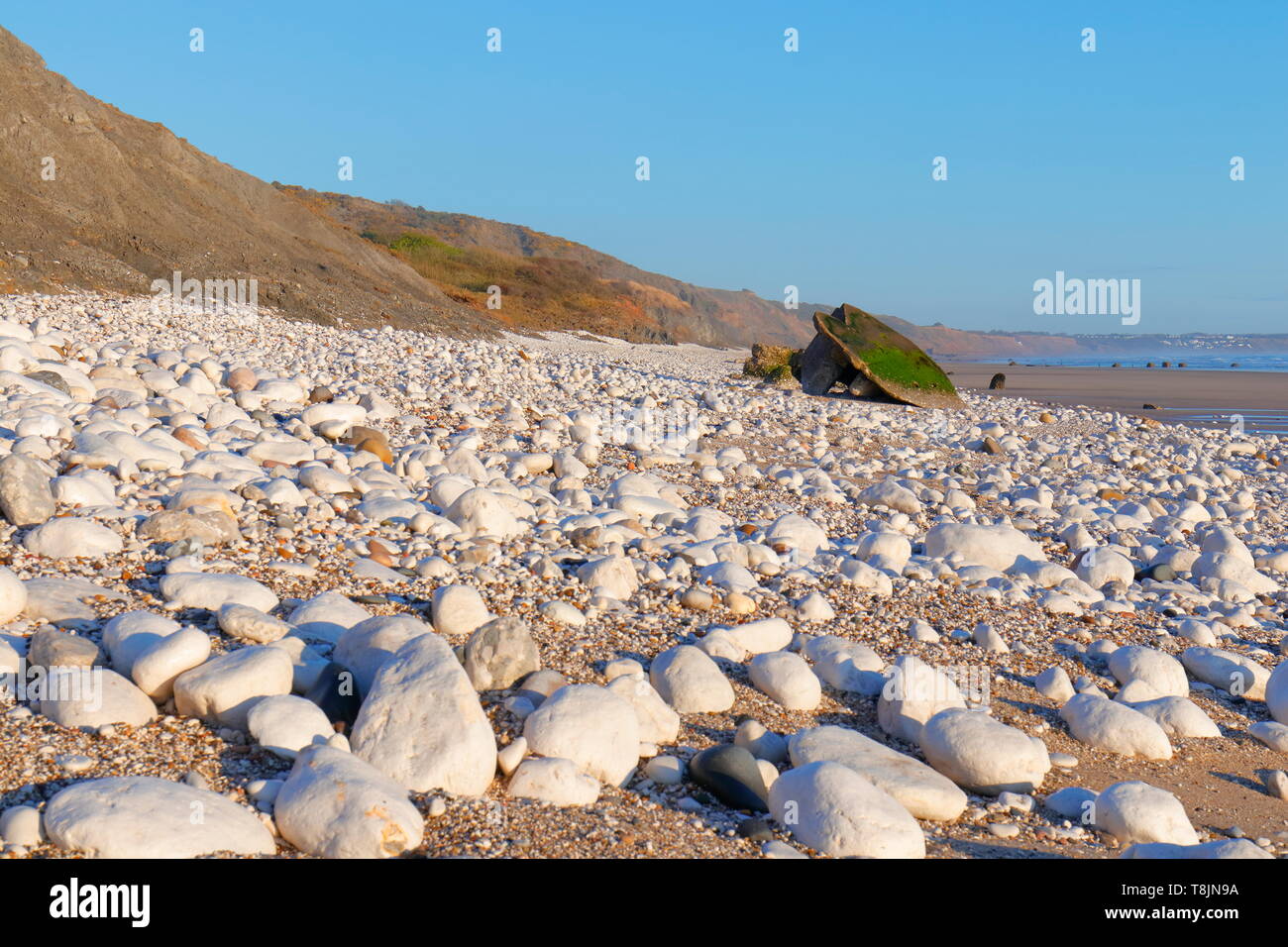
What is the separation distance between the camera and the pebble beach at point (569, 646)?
2.09 m

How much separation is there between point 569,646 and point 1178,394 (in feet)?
59.9

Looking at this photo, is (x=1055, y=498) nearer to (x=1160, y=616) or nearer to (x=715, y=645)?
(x=1160, y=616)

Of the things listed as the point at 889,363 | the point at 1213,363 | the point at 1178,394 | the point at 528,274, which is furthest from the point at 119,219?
the point at 1213,363

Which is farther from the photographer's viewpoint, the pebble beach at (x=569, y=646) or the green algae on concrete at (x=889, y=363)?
the green algae on concrete at (x=889, y=363)

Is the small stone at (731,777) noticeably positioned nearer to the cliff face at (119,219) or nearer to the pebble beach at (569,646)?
the pebble beach at (569,646)

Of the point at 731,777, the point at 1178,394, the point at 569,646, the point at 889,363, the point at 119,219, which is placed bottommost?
the point at 731,777

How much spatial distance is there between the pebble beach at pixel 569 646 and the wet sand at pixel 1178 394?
8200 millimetres

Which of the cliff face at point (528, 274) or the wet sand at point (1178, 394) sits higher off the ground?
the cliff face at point (528, 274)

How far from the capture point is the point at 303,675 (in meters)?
2.54

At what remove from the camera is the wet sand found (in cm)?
1375

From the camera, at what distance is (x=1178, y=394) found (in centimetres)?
1816

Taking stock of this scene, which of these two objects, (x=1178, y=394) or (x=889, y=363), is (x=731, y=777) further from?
(x=1178, y=394)

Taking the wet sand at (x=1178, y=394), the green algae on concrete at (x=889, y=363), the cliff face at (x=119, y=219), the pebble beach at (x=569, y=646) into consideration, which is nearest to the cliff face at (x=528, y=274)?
the cliff face at (x=119, y=219)
